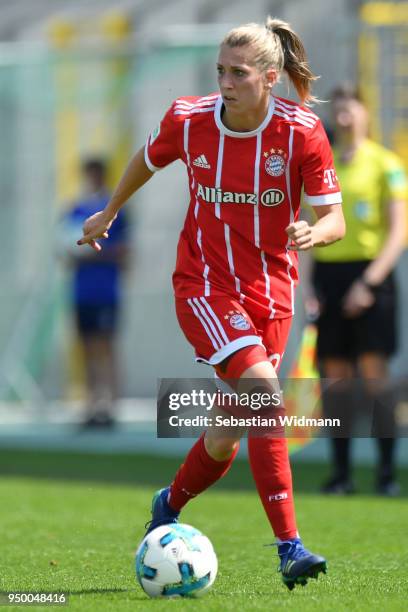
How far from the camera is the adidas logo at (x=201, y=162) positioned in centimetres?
507

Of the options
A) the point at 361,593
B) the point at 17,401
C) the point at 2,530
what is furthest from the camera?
the point at 17,401

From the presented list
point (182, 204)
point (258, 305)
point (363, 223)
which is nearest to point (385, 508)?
point (363, 223)

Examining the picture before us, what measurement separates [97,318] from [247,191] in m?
7.59

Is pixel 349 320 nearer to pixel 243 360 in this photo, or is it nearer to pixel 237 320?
pixel 237 320

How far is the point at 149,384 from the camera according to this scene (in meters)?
14.8

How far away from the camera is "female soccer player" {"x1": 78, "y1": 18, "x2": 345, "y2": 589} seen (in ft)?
A: 16.1

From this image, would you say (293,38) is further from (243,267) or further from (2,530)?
(2,530)

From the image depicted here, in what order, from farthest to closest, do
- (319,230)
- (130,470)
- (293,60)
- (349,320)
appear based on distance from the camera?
1. (130,470)
2. (349,320)
3. (293,60)
4. (319,230)

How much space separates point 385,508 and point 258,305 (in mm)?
2842

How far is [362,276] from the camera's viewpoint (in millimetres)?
8258

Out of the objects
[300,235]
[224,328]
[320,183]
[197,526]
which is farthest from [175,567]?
[197,526]

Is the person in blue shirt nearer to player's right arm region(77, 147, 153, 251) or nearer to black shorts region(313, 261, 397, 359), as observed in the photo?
black shorts region(313, 261, 397, 359)

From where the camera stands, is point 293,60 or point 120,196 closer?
point 293,60

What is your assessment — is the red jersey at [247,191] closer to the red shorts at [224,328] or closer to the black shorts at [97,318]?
the red shorts at [224,328]
